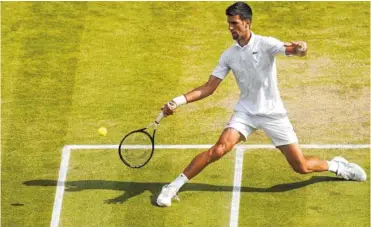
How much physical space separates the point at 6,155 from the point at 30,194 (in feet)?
3.78

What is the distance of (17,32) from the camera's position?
21172 millimetres

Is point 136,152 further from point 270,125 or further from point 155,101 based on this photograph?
point 155,101

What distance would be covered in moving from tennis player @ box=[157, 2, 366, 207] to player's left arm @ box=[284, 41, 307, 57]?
2cm

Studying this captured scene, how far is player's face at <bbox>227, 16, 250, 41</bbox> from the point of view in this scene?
1569cm

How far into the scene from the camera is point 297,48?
50.6 feet

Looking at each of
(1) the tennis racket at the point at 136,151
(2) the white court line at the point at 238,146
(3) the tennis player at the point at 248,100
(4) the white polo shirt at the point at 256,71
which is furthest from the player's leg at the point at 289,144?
(1) the tennis racket at the point at 136,151

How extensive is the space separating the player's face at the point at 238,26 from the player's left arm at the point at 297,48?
0.56 metres

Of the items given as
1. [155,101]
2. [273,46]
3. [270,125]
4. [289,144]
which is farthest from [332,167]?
[155,101]

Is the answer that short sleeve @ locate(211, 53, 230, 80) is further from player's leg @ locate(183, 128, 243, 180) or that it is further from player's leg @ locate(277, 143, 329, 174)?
player's leg @ locate(277, 143, 329, 174)

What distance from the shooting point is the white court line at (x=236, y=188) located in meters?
16.3

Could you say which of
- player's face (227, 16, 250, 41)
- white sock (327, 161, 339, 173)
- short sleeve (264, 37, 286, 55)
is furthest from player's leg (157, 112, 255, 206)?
white sock (327, 161, 339, 173)

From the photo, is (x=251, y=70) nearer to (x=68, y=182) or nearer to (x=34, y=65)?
(x=68, y=182)

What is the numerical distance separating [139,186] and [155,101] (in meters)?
2.46

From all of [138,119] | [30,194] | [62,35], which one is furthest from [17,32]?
[30,194]
